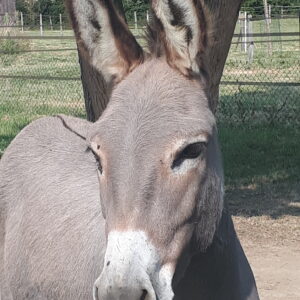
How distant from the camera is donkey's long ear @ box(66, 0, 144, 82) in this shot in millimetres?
2855

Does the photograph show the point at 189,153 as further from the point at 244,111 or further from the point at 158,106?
the point at 244,111

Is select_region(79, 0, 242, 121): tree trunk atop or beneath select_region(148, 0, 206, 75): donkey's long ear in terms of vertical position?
beneath

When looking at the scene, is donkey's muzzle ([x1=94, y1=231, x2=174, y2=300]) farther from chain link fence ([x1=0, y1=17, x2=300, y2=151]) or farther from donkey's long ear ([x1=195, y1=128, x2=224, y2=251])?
chain link fence ([x1=0, y1=17, x2=300, y2=151])

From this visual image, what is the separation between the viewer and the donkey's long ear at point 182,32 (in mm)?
2725

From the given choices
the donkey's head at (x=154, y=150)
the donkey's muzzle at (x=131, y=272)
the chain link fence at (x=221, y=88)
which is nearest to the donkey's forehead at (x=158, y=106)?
the donkey's head at (x=154, y=150)

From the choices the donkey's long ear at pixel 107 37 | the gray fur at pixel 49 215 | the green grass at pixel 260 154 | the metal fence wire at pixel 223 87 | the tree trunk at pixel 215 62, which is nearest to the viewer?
the donkey's long ear at pixel 107 37

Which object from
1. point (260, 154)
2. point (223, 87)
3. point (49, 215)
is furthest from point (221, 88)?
point (49, 215)

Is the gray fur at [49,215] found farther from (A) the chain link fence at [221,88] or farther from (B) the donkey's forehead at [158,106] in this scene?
(A) the chain link fence at [221,88]

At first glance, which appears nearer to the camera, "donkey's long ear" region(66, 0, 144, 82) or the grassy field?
"donkey's long ear" region(66, 0, 144, 82)

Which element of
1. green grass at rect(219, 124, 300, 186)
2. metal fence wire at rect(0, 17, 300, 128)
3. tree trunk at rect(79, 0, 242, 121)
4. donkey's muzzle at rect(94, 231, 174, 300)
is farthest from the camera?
metal fence wire at rect(0, 17, 300, 128)

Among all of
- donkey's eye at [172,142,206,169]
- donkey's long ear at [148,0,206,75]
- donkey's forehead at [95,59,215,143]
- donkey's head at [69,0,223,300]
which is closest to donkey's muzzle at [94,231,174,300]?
donkey's head at [69,0,223,300]

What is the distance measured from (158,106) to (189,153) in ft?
0.67

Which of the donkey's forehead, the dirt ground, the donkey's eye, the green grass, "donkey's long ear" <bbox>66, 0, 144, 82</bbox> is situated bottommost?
the green grass

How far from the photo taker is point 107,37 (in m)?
2.88
